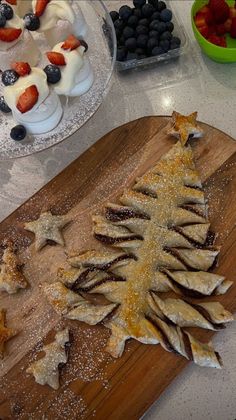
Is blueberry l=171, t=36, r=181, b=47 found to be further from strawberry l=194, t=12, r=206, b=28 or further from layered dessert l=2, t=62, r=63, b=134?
layered dessert l=2, t=62, r=63, b=134

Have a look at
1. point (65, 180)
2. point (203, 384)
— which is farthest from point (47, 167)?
point (203, 384)

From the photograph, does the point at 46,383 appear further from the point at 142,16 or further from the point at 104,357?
the point at 142,16

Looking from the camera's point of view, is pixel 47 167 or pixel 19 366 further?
pixel 47 167

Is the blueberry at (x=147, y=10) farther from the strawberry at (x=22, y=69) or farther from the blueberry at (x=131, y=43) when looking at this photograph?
the strawberry at (x=22, y=69)

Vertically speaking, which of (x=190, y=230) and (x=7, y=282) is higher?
(x=7, y=282)

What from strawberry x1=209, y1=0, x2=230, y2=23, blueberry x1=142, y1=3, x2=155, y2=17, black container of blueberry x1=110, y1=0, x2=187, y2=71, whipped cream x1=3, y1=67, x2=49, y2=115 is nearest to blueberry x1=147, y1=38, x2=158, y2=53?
black container of blueberry x1=110, y1=0, x2=187, y2=71

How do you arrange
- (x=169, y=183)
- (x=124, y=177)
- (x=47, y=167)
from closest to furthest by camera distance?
(x=169, y=183)
(x=124, y=177)
(x=47, y=167)

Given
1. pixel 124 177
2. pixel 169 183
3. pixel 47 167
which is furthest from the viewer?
pixel 47 167

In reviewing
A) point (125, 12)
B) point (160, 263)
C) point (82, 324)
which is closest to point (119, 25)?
point (125, 12)
